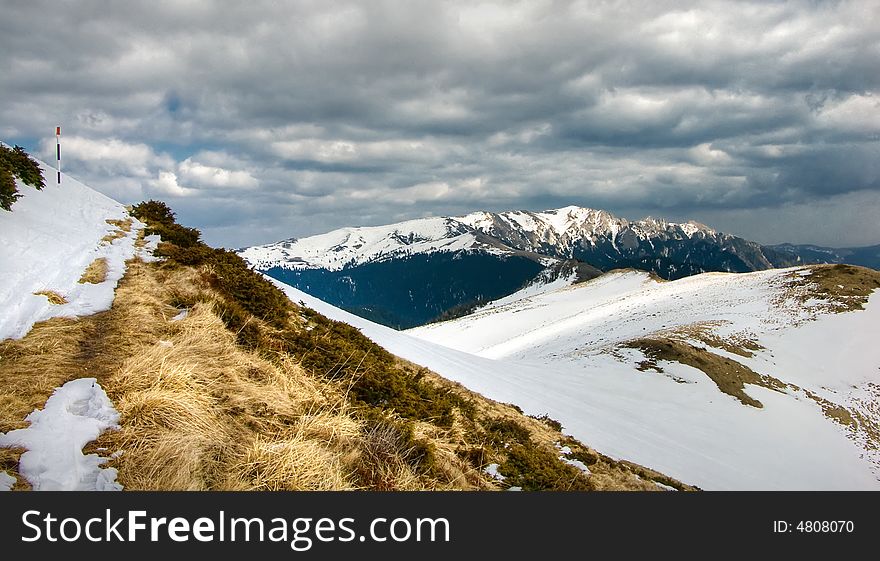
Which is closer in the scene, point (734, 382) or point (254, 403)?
point (254, 403)

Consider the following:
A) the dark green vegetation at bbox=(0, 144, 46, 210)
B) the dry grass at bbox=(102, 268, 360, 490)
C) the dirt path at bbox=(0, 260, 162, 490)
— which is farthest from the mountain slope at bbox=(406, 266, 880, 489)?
the dark green vegetation at bbox=(0, 144, 46, 210)

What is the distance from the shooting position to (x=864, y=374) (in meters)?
46.9

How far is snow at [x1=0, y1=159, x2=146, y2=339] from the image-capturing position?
9.34 meters

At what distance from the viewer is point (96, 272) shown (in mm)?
11797

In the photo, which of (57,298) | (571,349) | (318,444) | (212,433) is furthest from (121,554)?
(571,349)

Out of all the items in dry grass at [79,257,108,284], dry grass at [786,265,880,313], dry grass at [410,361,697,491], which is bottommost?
dry grass at [410,361,697,491]

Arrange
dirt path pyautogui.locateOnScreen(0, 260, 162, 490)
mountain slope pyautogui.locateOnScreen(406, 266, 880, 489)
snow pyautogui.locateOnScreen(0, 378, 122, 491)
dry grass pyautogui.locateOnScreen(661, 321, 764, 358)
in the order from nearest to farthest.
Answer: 1. snow pyautogui.locateOnScreen(0, 378, 122, 491)
2. dirt path pyautogui.locateOnScreen(0, 260, 162, 490)
3. mountain slope pyautogui.locateOnScreen(406, 266, 880, 489)
4. dry grass pyautogui.locateOnScreen(661, 321, 764, 358)

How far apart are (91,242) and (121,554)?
1265 centimetres

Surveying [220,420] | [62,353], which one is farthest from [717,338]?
[62,353]

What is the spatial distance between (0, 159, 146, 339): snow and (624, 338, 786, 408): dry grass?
36501mm

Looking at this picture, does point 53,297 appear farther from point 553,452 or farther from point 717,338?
point 717,338

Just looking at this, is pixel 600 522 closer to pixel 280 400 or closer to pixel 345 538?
A: pixel 345 538

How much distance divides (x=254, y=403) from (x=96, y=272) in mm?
7418

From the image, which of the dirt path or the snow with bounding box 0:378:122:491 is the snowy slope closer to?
the dirt path
